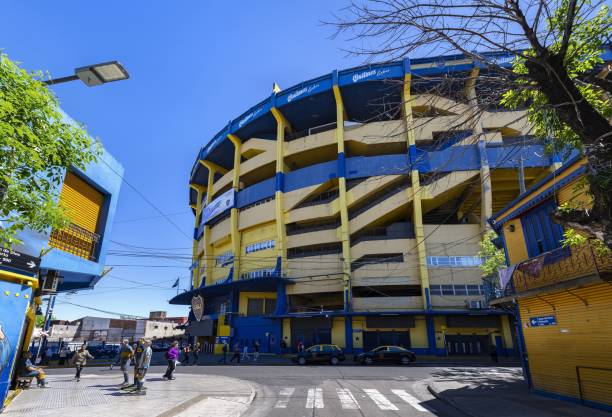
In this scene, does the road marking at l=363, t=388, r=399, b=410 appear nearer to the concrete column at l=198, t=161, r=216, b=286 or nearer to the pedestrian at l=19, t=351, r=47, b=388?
the pedestrian at l=19, t=351, r=47, b=388

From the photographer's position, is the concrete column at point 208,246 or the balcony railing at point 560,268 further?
the concrete column at point 208,246

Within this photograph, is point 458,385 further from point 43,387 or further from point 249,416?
point 43,387

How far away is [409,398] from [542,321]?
18.1 ft

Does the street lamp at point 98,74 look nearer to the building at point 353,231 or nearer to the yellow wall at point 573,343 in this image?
the yellow wall at point 573,343

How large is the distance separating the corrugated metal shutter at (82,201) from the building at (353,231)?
13.1 metres

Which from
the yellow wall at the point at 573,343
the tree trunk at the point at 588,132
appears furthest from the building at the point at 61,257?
the yellow wall at the point at 573,343

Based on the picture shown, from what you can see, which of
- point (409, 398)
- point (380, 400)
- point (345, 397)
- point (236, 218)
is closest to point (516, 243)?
point (409, 398)

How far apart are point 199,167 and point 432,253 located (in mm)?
35457

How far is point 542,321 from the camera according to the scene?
12.4m

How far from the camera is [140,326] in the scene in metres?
77.6

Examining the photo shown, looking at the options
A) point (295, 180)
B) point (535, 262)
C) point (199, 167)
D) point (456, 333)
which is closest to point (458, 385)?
point (535, 262)

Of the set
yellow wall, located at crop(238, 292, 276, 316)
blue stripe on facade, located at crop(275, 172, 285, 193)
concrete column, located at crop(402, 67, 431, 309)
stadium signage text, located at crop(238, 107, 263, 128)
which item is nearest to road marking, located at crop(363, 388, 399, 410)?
concrete column, located at crop(402, 67, 431, 309)

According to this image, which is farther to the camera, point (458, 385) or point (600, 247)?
point (458, 385)

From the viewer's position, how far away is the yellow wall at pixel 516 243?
13.8 metres
